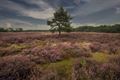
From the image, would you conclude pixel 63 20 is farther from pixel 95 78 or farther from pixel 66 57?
pixel 95 78

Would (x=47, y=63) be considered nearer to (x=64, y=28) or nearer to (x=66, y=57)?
(x=66, y=57)

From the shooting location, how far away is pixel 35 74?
8.38 meters

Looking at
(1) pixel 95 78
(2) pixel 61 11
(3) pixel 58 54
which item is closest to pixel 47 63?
(3) pixel 58 54

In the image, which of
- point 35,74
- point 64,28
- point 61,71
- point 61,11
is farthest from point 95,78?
point 61,11

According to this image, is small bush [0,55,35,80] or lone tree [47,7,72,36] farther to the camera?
lone tree [47,7,72,36]

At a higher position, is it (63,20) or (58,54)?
(63,20)

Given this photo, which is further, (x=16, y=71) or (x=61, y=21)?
(x=61, y=21)

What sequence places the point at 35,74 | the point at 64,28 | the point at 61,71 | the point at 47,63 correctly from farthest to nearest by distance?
the point at 64,28 → the point at 47,63 → the point at 61,71 → the point at 35,74

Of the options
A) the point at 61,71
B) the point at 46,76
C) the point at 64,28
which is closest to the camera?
the point at 46,76

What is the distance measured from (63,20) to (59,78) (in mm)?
37016

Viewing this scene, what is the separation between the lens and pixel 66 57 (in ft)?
42.5

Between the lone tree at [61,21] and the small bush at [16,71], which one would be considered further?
the lone tree at [61,21]

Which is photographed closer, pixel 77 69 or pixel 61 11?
pixel 77 69

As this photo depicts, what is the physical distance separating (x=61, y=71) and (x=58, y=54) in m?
4.29
